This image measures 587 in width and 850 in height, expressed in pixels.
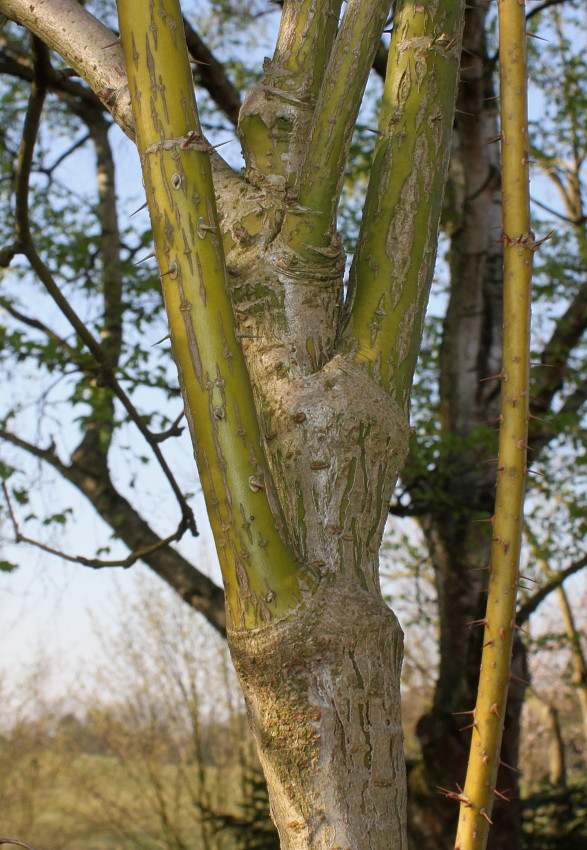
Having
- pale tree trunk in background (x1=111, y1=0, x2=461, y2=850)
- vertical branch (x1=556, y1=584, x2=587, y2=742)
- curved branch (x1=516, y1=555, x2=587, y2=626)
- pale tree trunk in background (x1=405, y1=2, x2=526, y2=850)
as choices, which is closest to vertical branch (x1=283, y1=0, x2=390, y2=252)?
pale tree trunk in background (x1=111, y1=0, x2=461, y2=850)

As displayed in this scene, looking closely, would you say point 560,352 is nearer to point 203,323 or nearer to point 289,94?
point 289,94

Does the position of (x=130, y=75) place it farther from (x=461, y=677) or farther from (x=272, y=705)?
(x=461, y=677)

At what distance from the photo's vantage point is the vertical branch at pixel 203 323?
3.94 feet

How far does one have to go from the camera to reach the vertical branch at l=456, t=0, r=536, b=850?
127 centimetres

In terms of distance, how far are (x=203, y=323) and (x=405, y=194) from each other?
A: 1.82ft

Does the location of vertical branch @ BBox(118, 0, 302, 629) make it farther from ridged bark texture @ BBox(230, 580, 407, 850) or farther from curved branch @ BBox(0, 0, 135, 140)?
curved branch @ BBox(0, 0, 135, 140)

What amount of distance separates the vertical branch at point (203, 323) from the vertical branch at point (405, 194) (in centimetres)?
32

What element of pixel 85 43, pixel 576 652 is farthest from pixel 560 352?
pixel 85 43

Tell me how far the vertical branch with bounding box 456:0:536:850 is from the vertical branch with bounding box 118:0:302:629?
1.20ft

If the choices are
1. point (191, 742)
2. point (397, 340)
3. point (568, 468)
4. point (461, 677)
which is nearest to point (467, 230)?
point (568, 468)

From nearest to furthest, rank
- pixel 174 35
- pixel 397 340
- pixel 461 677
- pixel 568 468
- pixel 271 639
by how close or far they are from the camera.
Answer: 1. pixel 271 639
2. pixel 174 35
3. pixel 397 340
4. pixel 461 677
5. pixel 568 468

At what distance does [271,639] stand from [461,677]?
433 cm

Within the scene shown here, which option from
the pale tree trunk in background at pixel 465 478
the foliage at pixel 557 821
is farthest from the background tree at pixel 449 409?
the foliage at pixel 557 821

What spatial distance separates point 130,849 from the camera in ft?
30.5
